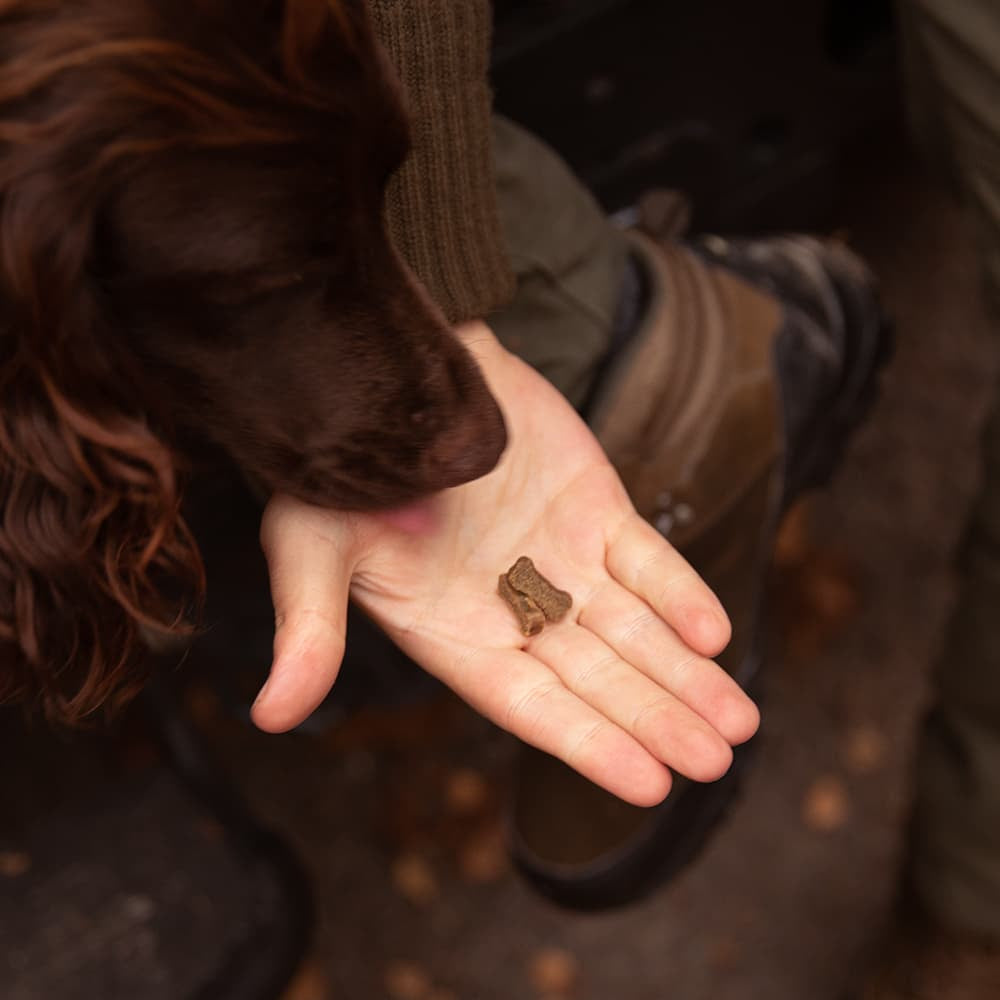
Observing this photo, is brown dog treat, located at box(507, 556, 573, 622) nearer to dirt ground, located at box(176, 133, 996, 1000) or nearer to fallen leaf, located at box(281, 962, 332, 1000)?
dirt ground, located at box(176, 133, 996, 1000)

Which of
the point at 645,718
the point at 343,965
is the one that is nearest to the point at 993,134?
the point at 645,718

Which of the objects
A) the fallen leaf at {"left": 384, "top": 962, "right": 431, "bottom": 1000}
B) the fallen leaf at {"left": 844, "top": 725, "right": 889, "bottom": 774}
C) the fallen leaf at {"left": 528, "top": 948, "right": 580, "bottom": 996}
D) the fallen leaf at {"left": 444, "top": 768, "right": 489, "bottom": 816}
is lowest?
the fallen leaf at {"left": 384, "top": 962, "right": 431, "bottom": 1000}

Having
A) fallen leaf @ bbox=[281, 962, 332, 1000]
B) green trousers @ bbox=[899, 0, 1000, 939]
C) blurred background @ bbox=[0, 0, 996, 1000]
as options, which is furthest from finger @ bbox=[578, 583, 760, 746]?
fallen leaf @ bbox=[281, 962, 332, 1000]

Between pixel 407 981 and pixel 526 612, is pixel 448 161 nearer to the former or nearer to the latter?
pixel 526 612

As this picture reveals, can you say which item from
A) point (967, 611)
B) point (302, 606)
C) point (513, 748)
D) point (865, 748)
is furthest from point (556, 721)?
point (865, 748)

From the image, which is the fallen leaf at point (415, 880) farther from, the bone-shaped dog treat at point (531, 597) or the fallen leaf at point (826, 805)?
the bone-shaped dog treat at point (531, 597)

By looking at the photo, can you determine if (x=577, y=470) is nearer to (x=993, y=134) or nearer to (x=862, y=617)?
(x=993, y=134)
